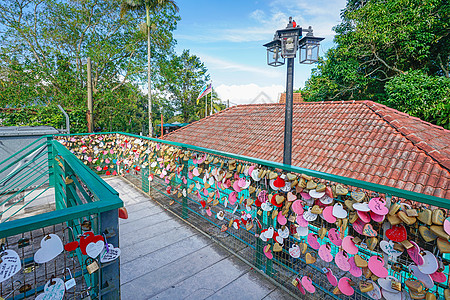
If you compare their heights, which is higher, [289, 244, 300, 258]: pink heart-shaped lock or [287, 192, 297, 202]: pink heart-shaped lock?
[287, 192, 297, 202]: pink heart-shaped lock

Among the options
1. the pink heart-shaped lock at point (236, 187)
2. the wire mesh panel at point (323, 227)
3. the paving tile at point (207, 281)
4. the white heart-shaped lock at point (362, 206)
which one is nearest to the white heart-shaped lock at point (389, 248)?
the wire mesh panel at point (323, 227)

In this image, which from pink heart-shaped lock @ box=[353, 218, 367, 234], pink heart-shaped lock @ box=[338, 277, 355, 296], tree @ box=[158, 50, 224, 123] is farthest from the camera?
tree @ box=[158, 50, 224, 123]

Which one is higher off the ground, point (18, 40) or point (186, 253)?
point (18, 40)

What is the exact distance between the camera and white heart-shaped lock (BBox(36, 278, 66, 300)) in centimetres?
91

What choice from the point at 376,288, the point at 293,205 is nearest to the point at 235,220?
the point at 293,205

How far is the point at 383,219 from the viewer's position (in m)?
1.45

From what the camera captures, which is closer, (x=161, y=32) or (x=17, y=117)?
(x=17, y=117)

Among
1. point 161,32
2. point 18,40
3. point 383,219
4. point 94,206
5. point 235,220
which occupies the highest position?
point 161,32

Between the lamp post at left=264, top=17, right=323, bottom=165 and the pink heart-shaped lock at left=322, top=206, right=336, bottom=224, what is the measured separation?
5.56ft

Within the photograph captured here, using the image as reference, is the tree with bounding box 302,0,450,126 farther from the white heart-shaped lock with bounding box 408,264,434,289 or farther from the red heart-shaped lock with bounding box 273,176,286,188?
the white heart-shaped lock with bounding box 408,264,434,289

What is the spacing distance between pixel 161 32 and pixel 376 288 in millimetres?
19328

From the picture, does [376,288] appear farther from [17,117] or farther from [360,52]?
[360,52]

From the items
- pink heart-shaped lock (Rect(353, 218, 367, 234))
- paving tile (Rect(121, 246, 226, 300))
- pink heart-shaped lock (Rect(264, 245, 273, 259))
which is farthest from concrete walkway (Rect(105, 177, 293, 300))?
pink heart-shaped lock (Rect(353, 218, 367, 234))

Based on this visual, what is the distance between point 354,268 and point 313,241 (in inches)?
13.5
